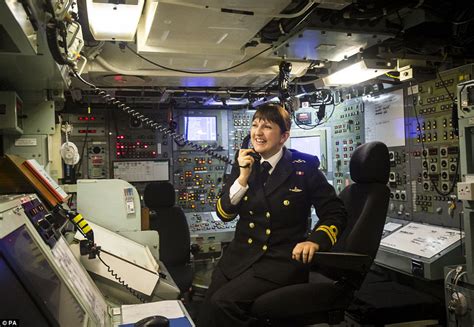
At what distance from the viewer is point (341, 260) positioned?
6.09 ft

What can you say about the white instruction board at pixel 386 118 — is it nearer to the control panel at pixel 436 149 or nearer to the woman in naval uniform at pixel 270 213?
the control panel at pixel 436 149

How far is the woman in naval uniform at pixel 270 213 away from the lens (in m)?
2.00

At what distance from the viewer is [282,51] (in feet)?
9.73

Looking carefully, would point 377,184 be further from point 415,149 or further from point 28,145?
point 28,145

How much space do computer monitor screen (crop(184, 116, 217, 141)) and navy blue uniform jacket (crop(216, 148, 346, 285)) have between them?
3.22m

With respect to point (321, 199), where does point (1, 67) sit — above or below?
above

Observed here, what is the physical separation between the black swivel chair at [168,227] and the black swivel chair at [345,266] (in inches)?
71.7

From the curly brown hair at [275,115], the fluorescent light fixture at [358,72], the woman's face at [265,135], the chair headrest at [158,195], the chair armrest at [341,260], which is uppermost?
the fluorescent light fixture at [358,72]

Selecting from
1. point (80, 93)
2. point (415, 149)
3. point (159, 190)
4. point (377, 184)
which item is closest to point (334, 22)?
point (377, 184)

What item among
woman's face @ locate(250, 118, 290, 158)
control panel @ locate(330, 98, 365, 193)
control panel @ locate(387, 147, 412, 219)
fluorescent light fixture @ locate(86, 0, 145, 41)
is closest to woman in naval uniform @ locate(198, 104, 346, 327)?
woman's face @ locate(250, 118, 290, 158)

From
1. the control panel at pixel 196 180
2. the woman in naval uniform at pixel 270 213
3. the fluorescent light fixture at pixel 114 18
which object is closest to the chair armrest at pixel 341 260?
the woman in naval uniform at pixel 270 213

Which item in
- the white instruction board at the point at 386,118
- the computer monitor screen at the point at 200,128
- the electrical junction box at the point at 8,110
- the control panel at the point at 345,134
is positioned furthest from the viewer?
the computer monitor screen at the point at 200,128

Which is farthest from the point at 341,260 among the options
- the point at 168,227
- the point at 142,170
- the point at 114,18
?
the point at 142,170

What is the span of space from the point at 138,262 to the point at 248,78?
2.15 metres
